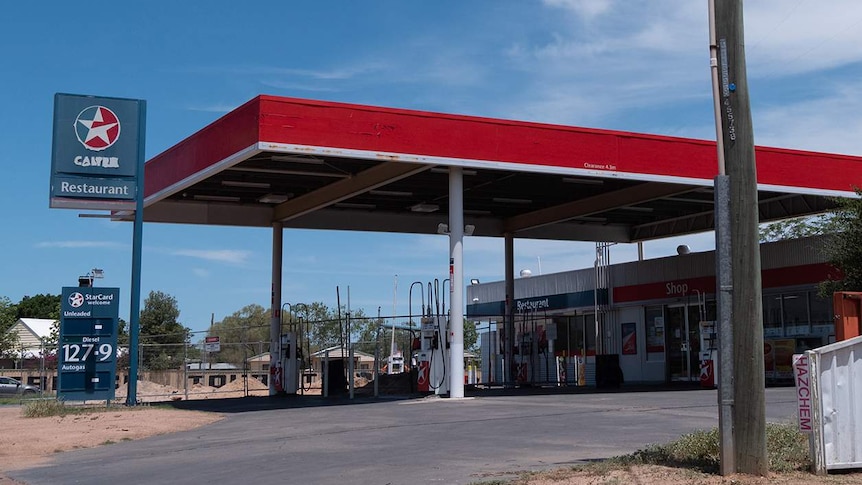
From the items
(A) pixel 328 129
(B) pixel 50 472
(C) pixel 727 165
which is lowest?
(B) pixel 50 472

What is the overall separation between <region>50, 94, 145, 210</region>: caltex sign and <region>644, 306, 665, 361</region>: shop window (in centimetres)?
2009

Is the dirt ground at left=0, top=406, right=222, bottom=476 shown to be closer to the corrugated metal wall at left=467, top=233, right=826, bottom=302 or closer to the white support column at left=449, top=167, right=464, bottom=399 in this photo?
the white support column at left=449, top=167, right=464, bottom=399

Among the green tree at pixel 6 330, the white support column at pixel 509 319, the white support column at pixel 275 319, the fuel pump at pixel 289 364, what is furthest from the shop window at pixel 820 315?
the green tree at pixel 6 330

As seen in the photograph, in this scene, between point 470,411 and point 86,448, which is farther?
point 470,411

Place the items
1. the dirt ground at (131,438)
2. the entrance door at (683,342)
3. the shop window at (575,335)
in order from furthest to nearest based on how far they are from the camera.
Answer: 1. the shop window at (575,335)
2. the entrance door at (683,342)
3. the dirt ground at (131,438)

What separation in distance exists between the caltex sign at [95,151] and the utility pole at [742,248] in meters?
17.2

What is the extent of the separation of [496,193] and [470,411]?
1313 cm

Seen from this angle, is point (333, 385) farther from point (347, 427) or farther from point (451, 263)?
point (347, 427)

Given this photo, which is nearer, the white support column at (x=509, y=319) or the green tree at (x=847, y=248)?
the green tree at (x=847, y=248)

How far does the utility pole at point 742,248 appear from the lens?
9.26 meters

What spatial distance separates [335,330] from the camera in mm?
61625

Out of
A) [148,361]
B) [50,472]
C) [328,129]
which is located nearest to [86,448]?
[50,472]

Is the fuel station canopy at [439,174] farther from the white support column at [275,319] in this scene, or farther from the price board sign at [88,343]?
the price board sign at [88,343]

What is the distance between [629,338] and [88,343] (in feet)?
69.2
